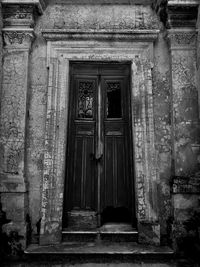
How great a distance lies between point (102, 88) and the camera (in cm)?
446

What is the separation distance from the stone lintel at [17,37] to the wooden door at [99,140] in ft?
2.53

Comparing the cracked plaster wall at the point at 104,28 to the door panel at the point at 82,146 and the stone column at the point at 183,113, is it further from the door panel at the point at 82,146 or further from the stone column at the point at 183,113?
the door panel at the point at 82,146

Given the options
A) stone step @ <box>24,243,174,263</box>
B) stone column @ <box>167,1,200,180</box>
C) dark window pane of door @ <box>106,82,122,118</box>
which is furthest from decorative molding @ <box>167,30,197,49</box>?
stone step @ <box>24,243,174,263</box>

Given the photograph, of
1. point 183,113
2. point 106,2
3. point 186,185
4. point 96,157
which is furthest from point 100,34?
point 186,185

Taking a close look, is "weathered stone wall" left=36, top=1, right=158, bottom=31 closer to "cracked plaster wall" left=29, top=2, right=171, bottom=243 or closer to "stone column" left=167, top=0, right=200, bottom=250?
"cracked plaster wall" left=29, top=2, right=171, bottom=243

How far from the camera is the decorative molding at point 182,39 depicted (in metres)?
4.30

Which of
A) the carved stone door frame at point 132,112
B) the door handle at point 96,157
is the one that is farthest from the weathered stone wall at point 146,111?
the door handle at point 96,157

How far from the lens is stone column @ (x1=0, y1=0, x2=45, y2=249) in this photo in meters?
3.90

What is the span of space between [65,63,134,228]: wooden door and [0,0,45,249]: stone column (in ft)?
2.16

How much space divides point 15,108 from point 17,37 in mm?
1060

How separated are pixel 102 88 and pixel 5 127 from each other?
153 centimetres

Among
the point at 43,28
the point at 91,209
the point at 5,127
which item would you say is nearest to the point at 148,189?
the point at 91,209

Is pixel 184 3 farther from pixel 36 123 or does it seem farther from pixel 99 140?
pixel 36 123

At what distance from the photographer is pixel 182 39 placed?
4309 mm
